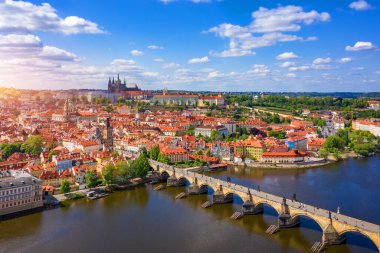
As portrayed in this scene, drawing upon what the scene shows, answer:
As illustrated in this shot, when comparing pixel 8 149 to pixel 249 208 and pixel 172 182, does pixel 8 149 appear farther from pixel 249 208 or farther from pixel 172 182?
pixel 249 208

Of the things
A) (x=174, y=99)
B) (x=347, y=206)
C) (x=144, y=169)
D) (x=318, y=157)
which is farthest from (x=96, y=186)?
(x=174, y=99)

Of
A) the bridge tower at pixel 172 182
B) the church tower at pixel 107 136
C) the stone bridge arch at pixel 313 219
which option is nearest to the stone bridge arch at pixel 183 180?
the bridge tower at pixel 172 182

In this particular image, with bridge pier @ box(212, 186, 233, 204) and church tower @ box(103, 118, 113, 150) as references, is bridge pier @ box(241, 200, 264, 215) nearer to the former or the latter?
bridge pier @ box(212, 186, 233, 204)

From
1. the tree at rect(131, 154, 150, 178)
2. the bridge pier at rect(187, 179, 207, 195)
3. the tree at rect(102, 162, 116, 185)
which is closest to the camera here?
the bridge pier at rect(187, 179, 207, 195)

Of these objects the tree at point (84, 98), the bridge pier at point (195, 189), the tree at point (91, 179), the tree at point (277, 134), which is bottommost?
the bridge pier at point (195, 189)

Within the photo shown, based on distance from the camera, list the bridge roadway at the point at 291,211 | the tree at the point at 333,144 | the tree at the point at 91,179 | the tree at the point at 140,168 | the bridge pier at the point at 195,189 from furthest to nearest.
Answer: the tree at the point at 333,144, the tree at the point at 140,168, the tree at the point at 91,179, the bridge pier at the point at 195,189, the bridge roadway at the point at 291,211

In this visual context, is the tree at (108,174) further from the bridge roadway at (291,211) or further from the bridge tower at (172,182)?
the bridge roadway at (291,211)

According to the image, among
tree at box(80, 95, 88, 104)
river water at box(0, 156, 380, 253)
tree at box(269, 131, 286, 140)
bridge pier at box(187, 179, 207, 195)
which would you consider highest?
tree at box(80, 95, 88, 104)

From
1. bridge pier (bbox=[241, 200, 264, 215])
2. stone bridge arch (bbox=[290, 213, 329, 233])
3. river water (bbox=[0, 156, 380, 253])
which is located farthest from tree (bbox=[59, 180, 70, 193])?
stone bridge arch (bbox=[290, 213, 329, 233])
